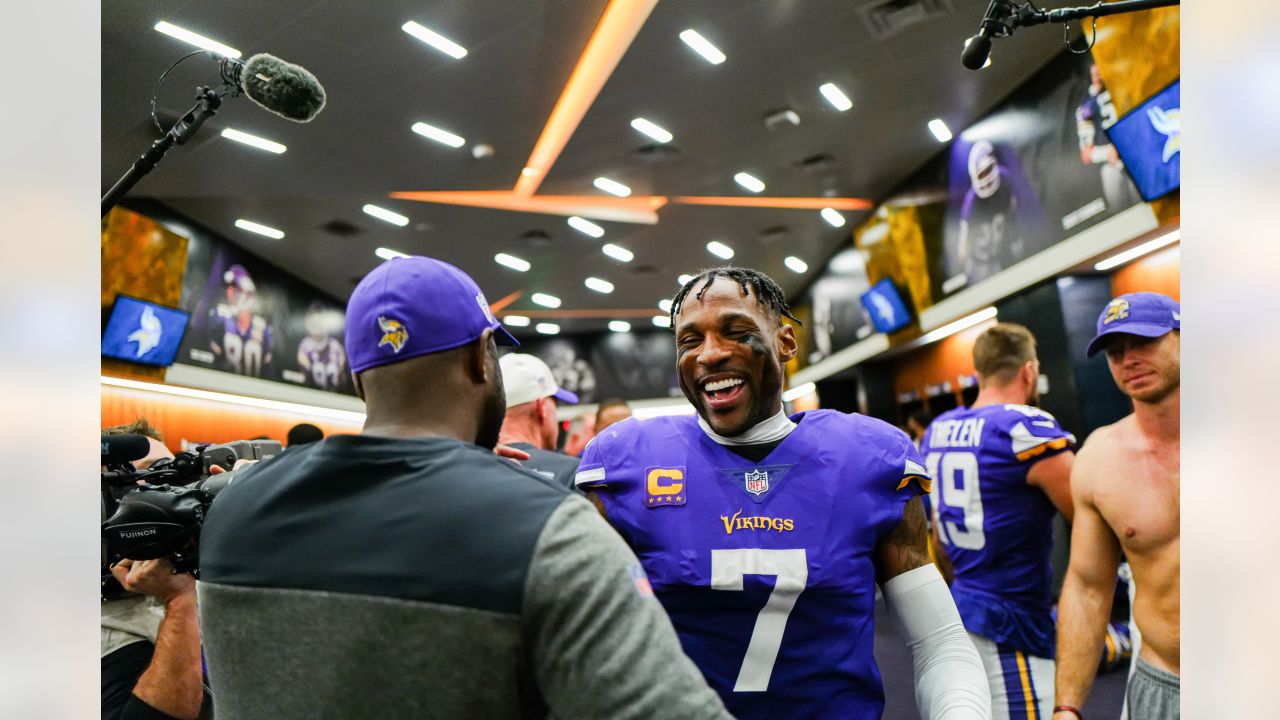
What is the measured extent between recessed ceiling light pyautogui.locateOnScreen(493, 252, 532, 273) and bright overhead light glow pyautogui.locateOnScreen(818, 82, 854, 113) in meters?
6.39

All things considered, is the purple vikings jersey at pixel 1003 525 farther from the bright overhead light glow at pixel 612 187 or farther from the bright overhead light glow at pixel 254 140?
the bright overhead light glow at pixel 254 140

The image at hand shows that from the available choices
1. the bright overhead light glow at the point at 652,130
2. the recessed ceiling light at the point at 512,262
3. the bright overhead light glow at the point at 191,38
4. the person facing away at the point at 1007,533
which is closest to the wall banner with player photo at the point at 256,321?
the recessed ceiling light at the point at 512,262

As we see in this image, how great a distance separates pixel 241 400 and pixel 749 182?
8246mm

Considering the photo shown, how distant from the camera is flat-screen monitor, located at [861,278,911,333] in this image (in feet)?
33.5

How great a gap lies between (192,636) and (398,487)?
4.61 feet

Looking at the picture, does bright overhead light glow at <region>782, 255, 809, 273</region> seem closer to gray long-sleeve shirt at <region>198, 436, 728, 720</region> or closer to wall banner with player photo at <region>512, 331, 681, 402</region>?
wall banner with player photo at <region>512, 331, 681, 402</region>

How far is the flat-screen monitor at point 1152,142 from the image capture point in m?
5.09

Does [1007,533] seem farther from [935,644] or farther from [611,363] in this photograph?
[611,363]

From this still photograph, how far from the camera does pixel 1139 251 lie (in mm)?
Answer: 6367

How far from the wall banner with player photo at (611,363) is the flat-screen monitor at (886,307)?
8874 mm

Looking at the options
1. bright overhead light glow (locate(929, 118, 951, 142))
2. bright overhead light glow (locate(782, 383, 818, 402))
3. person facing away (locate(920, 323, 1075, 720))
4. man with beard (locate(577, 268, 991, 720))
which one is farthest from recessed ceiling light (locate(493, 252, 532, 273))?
man with beard (locate(577, 268, 991, 720))

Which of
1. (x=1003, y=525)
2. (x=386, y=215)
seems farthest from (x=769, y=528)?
(x=386, y=215)
